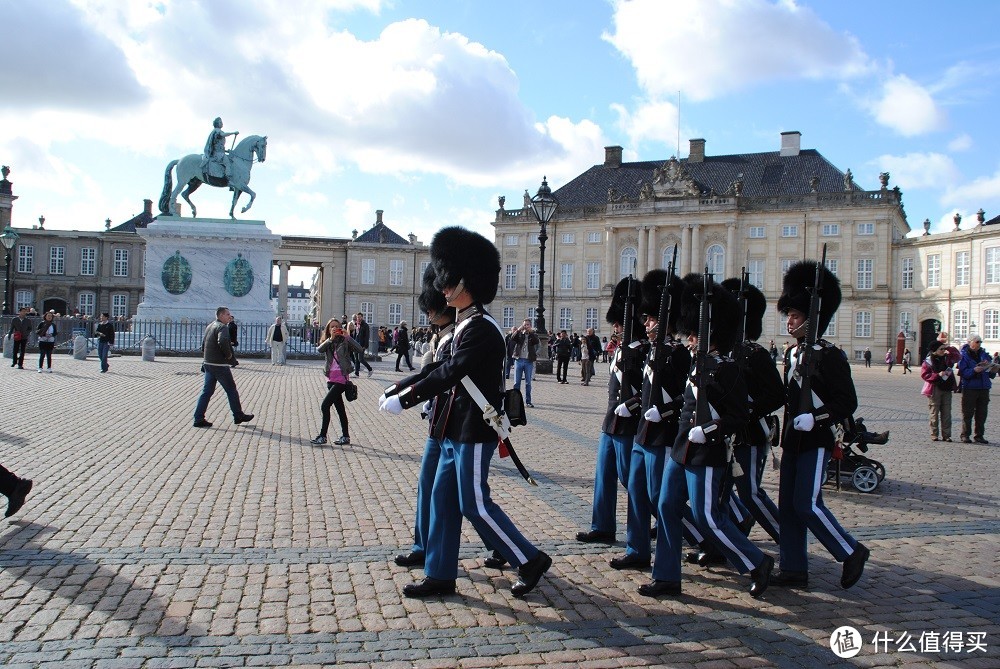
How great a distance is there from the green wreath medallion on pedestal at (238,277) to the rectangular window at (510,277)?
147ft

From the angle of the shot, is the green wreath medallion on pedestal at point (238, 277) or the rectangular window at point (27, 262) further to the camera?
the rectangular window at point (27, 262)

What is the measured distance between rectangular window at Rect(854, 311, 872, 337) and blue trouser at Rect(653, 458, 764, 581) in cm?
6197

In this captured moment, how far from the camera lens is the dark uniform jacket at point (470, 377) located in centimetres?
476

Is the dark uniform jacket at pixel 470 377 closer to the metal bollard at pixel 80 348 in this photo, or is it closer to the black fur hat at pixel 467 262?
the black fur hat at pixel 467 262

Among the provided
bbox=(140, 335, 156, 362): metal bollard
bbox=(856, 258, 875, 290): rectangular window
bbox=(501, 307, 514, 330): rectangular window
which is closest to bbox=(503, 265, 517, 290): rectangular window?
bbox=(501, 307, 514, 330): rectangular window

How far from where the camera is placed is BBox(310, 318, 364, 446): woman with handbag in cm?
1061

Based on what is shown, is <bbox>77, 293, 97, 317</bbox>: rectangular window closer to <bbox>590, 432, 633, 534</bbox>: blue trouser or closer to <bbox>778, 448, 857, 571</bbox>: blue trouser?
<bbox>590, 432, 633, 534</bbox>: blue trouser

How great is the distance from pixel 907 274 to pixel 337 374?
194 ft

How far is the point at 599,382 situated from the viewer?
85.7 ft

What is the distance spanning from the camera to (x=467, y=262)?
5.20 meters

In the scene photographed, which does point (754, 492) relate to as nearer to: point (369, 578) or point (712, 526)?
point (712, 526)

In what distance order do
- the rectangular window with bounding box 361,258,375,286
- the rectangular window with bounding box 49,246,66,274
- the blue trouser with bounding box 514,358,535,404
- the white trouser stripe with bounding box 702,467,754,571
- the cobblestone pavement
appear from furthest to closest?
the rectangular window with bounding box 361,258,375,286
the rectangular window with bounding box 49,246,66,274
the blue trouser with bounding box 514,358,535,404
the white trouser stripe with bounding box 702,467,754,571
the cobblestone pavement

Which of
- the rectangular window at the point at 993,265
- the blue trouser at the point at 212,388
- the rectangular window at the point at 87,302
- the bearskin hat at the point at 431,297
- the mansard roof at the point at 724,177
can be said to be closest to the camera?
the bearskin hat at the point at 431,297

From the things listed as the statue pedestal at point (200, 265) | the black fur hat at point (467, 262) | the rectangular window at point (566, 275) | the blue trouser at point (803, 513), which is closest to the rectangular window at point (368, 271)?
the rectangular window at point (566, 275)
